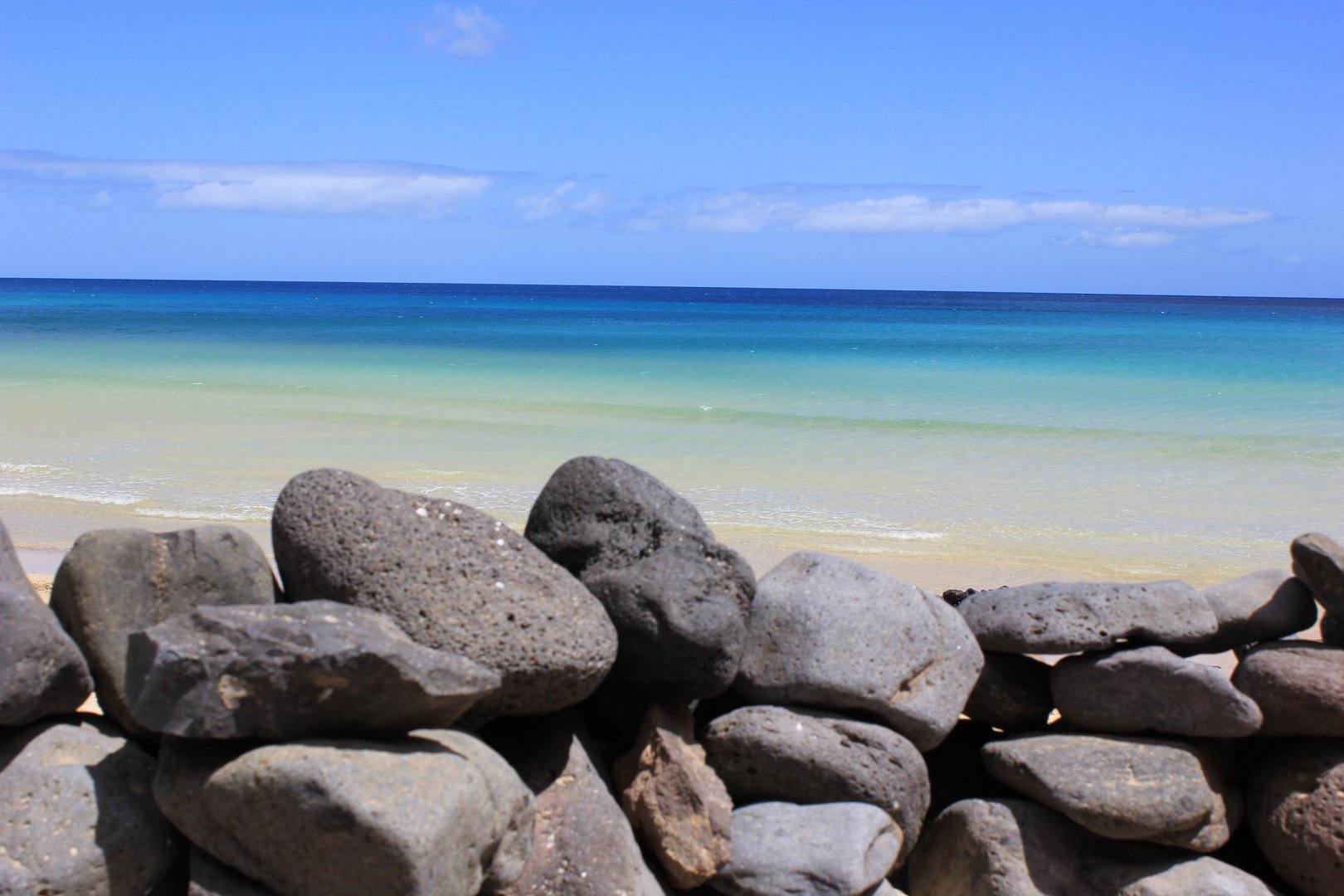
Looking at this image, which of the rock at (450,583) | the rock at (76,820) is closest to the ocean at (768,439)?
the rock at (450,583)

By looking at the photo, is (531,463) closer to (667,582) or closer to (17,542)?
(17,542)

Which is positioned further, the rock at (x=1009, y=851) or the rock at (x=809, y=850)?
the rock at (x=1009, y=851)

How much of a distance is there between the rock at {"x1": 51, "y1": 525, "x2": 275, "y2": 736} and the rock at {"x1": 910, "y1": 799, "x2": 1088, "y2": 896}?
2492 millimetres

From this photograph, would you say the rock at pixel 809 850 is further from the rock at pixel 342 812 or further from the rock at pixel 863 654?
the rock at pixel 342 812

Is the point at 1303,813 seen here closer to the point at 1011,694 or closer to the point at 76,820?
the point at 1011,694

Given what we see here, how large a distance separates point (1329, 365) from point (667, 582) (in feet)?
123

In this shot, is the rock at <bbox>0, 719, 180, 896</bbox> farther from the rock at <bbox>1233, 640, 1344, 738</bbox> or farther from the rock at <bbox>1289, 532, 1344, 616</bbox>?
the rock at <bbox>1289, 532, 1344, 616</bbox>

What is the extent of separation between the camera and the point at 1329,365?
118 ft

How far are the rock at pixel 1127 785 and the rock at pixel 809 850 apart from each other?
542mm

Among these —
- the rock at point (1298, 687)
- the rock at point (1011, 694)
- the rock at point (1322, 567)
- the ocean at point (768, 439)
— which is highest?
the rock at point (1322, 567)

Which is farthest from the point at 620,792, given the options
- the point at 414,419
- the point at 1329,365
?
the point at 1329,365

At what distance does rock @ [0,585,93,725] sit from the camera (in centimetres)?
335

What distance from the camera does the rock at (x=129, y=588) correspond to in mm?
3641

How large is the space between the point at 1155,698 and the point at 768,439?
44.2 ft
